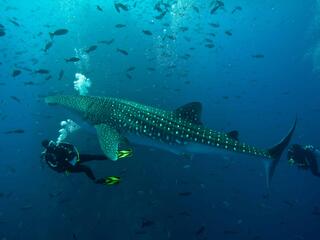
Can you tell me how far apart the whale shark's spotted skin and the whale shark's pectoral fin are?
0.19m

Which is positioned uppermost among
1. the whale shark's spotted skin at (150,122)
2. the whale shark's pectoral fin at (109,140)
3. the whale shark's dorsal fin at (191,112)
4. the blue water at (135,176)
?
the whale shark's dorsal fin at (191,112)

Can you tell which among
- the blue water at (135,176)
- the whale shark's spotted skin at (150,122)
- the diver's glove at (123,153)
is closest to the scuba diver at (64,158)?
the diver's glove at (123,153)

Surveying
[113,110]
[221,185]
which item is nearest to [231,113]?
[221,185]

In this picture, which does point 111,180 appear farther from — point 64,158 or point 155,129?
point 155,129

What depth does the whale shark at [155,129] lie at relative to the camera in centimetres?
758

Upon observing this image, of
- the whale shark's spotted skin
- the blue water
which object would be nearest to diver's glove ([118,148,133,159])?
the whale shark's spotted skin

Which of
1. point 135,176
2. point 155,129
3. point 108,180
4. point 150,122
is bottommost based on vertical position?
point 135,176

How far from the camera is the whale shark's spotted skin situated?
772 cm

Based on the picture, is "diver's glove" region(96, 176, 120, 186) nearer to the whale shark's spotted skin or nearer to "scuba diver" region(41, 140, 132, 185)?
"scuba diver" region(41, 140, 132, 185)

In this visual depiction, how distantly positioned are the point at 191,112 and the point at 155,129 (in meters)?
0.96

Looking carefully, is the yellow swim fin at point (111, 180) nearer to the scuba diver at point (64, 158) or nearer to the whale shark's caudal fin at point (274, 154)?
the scuba diver at point (64, 158)

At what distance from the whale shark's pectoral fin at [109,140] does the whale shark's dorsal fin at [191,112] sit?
65.3 inches

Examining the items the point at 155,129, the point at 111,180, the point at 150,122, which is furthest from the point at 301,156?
the point at 111,180

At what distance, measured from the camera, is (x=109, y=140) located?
26.8 feet
